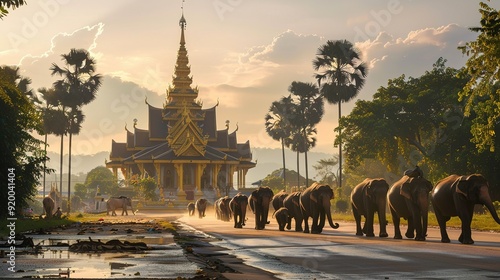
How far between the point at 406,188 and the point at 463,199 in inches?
127

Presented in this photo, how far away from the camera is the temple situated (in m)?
99.3

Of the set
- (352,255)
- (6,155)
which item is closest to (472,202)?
(352,255)

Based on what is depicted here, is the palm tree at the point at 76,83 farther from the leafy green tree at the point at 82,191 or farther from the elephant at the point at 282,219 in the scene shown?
the leafy green tree at the point at 82,191

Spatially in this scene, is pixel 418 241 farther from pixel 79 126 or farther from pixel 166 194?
pixel 166 194

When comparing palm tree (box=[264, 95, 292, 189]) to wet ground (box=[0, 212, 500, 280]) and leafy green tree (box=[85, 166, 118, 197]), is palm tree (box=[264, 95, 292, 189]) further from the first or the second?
wet ground (box=[0, 212, 500, 280])

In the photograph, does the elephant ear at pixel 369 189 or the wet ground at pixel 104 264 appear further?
the elephant ear at pixel 369 189

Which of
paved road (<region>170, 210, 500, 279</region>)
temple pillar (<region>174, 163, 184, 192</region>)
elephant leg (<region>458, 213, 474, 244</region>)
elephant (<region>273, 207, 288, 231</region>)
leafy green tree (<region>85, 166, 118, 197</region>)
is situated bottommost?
paved road (<region>170, 210, 500, 279</region>)

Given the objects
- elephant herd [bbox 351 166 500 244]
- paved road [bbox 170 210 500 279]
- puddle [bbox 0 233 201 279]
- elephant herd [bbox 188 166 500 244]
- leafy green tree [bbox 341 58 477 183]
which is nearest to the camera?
puddle [bbox 0 233 201 279]

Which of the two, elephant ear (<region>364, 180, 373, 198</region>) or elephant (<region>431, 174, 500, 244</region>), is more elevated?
elephant ear (<region>364, 180, 373, 198</region>)

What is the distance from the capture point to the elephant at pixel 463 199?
21500mm

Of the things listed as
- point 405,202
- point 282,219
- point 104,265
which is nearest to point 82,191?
point 282,219

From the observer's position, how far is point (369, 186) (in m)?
28.6

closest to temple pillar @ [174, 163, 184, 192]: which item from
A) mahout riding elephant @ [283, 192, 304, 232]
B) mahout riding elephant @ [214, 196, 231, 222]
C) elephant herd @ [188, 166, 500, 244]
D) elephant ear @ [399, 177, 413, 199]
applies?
mahout riding elephant @ [214, 196, 231, 222]

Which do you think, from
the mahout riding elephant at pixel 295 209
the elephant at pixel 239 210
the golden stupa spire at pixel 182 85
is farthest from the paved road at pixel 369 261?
the golden stupa spire at pixel 182 85
